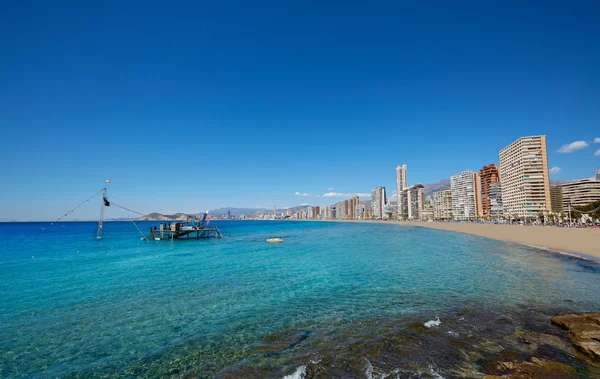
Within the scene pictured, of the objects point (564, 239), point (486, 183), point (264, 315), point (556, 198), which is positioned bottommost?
point (564, 239)

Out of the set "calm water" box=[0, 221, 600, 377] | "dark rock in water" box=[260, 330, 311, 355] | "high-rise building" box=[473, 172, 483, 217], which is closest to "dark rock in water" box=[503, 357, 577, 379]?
"calm water" box=[0, 221, 600, 377]

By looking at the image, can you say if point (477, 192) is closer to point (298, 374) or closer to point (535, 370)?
point (535, 370)

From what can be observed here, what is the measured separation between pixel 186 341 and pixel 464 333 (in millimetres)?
10593

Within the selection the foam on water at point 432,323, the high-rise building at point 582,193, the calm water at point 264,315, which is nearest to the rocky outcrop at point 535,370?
the calm water at point 264,315

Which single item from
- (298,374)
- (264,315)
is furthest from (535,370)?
(264,315)

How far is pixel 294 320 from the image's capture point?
12.5m

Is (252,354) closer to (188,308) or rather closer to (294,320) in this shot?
(294,320)

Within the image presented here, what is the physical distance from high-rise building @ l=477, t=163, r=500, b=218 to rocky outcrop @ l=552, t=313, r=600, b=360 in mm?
193885

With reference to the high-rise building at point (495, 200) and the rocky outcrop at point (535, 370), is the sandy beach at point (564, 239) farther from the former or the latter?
the high-rise building at point (495, 200)

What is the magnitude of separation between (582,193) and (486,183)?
45.6m

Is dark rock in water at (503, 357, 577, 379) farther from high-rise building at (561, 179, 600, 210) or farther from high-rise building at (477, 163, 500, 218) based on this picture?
high-rise building at (477, 163, 500, 218)

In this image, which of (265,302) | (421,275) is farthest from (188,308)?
(421,275)

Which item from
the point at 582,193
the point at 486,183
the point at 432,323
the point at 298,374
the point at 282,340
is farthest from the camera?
the point at 486,183

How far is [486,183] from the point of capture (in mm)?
182000
